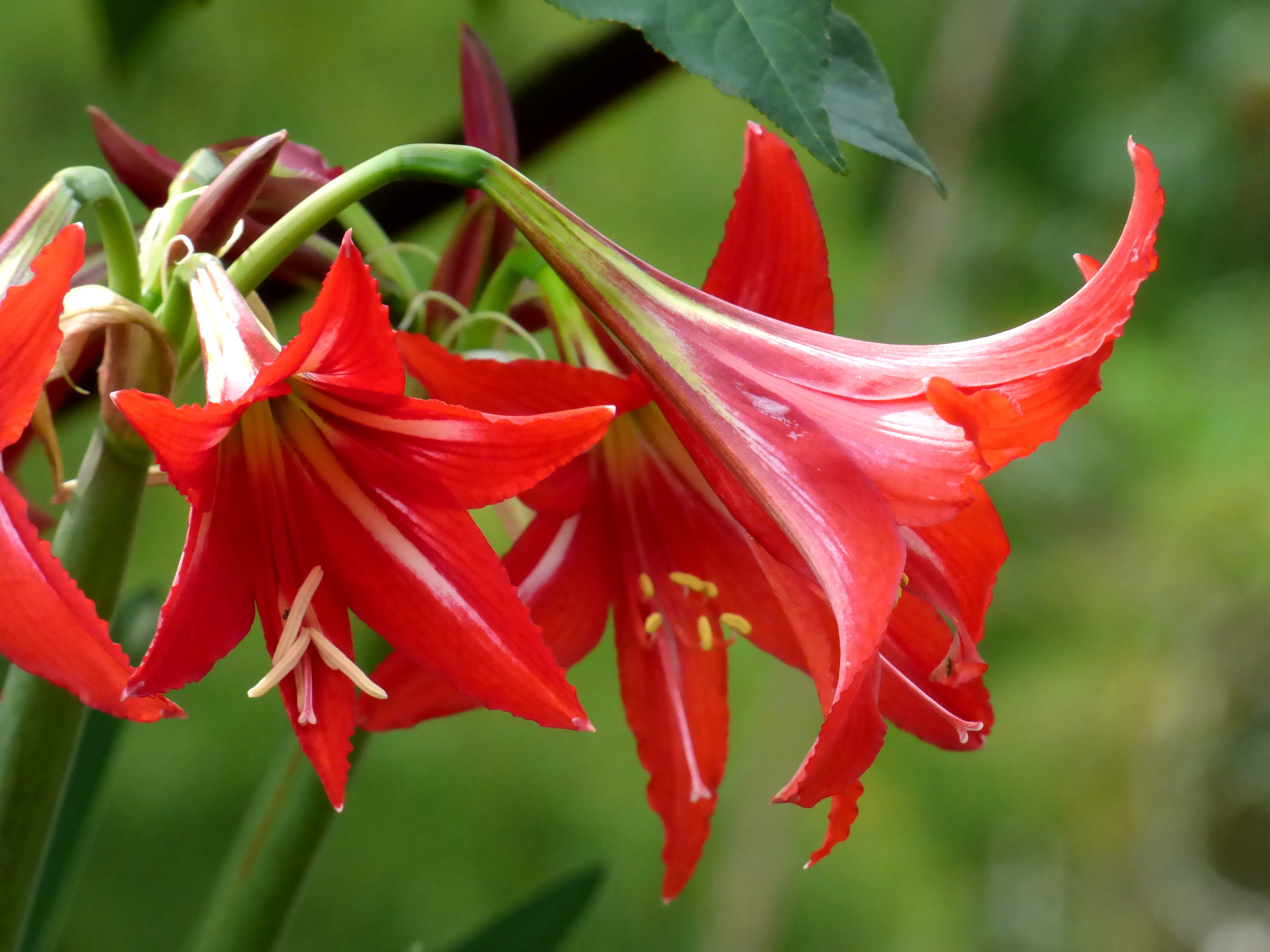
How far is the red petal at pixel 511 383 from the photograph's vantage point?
0.23m

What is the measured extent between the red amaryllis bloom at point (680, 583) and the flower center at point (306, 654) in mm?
36

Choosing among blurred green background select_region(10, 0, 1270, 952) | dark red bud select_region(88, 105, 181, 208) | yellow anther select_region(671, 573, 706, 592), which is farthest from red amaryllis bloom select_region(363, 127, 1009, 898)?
blurred green background select_region(10, 0, 1270, 952)

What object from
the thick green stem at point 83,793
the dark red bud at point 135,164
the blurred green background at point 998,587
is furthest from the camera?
the blurred green background at point 998,587

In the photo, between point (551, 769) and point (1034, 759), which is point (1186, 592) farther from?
point (551, 769)

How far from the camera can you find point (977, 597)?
23cm

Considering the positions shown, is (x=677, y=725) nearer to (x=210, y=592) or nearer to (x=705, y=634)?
(x=705, y=634)

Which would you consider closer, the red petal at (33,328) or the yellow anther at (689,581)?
the red petal at (33,328)

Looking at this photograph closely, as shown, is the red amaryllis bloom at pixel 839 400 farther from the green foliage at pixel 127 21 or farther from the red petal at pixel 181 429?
the green foliage at pixel 127 21

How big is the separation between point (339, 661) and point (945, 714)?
0.13 meters

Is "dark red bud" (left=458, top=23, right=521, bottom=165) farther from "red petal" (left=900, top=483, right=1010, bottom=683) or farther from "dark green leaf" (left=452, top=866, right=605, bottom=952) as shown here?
"dark green leaf" (left=452, top=866, right=605, bottom=952)

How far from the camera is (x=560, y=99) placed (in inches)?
13.6

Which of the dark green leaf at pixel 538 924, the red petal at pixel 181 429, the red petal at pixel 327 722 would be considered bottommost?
the dark green leaf at pixel 538 924

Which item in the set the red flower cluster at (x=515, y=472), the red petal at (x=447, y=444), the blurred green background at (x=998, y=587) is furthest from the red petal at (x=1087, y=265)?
the blurred green background at (x=998, y=587)

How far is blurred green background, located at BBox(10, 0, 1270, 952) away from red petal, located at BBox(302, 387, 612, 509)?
0.72m
